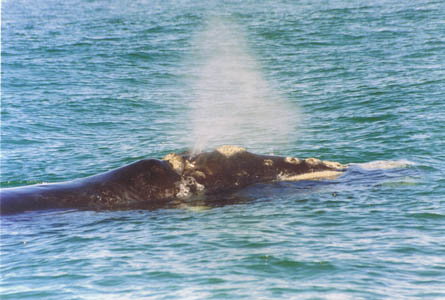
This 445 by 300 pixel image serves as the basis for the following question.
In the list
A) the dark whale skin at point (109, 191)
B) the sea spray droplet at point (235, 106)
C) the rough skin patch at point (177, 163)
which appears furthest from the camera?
the sea spray droplet at point (235, 106)

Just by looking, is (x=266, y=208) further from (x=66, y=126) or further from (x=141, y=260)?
(x=66, y=126)

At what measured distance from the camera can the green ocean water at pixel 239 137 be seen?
8.04 m

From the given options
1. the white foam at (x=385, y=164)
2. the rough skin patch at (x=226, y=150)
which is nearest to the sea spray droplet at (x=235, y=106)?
the rough skin patch at (x=226, y=150)

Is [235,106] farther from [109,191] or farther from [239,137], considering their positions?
[109,191]

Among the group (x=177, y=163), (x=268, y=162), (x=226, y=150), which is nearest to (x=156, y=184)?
(x=177, y=163)

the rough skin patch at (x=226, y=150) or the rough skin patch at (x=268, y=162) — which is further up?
the rough skin patch at (x=226, y=150)

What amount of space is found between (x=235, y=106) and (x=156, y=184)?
1244 cm

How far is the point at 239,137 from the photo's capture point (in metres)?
19.1

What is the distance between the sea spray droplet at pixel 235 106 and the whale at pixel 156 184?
2.25ft

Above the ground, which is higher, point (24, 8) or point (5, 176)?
point (24, 8)

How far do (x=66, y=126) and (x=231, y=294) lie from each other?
1453 cm

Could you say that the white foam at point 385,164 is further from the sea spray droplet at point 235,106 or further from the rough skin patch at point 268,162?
the sea spray droplet at point 235,106

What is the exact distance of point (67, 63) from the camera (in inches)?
1204

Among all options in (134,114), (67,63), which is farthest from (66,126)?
(67,63)
